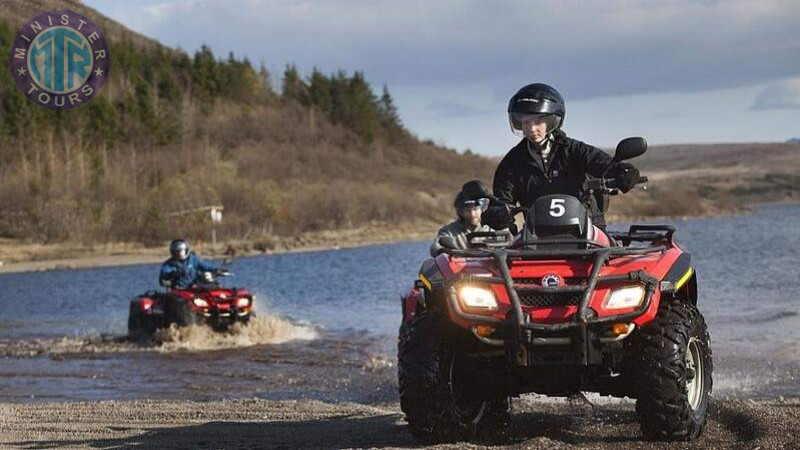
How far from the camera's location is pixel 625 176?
750 centimetres

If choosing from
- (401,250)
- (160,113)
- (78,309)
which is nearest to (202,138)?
(160,113)

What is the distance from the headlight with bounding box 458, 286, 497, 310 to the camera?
6793 millimetres

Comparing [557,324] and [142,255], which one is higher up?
[557,324]

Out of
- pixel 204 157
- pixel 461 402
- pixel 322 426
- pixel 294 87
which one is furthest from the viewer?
pixel 294 87

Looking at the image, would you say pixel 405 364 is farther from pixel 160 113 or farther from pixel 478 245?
pixel 160 113

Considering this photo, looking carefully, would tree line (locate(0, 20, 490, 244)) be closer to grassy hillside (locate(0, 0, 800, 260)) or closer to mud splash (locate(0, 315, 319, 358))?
grassy hillside (locate(0, 0, 800, 260))

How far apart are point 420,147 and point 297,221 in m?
48.1

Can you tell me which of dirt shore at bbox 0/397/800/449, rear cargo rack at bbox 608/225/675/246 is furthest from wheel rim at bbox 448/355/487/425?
rear cargo rack at bbox 608/225/675/246

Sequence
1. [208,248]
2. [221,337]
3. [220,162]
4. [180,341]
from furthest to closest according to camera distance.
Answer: [220,162] < [208,248] < [221,337] < [180,341]

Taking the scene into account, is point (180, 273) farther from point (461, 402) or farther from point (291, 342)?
point (461, 402)

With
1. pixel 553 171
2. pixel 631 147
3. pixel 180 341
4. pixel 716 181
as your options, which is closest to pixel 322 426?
pixel 553 171

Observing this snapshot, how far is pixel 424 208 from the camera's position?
9012 cm

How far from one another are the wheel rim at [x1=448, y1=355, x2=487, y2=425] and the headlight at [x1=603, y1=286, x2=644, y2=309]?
1024mm

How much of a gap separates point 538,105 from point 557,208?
2.83 ft
